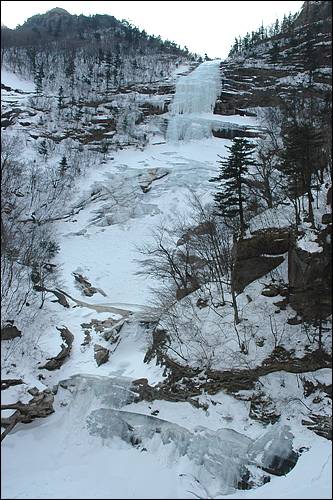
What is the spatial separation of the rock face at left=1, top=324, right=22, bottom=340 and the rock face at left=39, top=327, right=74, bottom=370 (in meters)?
1.71

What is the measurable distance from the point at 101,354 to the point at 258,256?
795 cm

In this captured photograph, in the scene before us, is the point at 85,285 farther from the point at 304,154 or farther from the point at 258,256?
the point at 304,154

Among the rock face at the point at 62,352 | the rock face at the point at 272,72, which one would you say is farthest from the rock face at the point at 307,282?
the rock face at the point at 272,72

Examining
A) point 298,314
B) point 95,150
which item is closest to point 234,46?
point 95,150

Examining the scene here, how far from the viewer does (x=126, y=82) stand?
6219 centimetres

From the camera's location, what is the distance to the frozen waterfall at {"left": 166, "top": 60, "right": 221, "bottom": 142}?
45.2 m

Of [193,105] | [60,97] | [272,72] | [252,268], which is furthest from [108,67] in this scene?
[252,268]

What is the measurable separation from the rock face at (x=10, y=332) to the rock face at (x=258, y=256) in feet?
30.6

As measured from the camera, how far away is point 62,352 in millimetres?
16984

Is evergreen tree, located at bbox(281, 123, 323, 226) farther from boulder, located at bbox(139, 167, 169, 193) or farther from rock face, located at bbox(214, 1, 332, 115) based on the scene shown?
rock face, located at bbox(214, 1, 332, 115)

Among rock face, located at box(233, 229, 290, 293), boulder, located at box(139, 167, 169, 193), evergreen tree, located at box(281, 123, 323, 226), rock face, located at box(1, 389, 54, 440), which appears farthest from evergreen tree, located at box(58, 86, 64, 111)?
rock face, located at box(1, 389, 54, 440)

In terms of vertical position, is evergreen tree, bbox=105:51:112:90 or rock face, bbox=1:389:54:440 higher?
evergreen tree, bbox=105:51:112:90

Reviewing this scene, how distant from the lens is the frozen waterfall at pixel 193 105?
4516 centimetres

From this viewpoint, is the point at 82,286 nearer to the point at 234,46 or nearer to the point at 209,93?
the point at 209,93
